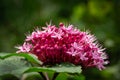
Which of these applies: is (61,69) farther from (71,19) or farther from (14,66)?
(71,19)

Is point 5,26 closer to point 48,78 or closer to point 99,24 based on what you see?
point 99,24

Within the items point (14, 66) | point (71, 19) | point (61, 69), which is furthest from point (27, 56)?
point (71, 19)

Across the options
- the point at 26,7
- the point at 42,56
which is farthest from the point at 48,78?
the point at 26,7

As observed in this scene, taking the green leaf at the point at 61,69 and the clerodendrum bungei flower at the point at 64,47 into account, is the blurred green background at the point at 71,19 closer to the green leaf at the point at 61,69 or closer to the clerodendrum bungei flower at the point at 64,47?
the clerodendrum bungei flower at the point at 64,47

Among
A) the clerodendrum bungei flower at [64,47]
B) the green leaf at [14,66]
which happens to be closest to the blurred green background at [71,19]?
the clerodendrum bungei flower at [64,47]

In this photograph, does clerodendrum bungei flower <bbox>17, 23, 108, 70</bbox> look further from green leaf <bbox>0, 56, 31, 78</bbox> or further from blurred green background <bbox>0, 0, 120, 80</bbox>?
blurred green background <bbox>0, 0, 120, 80</bbox>

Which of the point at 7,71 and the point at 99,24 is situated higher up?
the point at 99,24

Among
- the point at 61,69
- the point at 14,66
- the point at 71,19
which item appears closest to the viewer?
the point at 61,69
